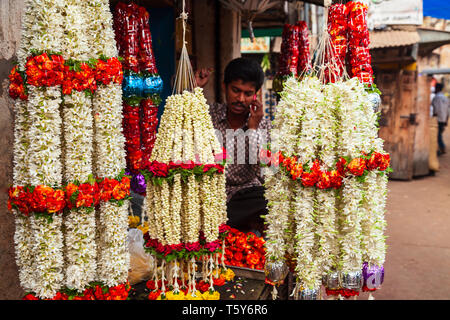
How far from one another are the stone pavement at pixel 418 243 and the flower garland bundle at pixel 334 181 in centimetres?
263

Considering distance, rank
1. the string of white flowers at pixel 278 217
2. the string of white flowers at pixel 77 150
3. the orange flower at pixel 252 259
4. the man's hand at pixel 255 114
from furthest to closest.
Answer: the man's hand at pixel 255 114
the orange flower at pixel 252 259
the string of white flowers at pixel 278 217
the string of white flowers at pixel 77 150

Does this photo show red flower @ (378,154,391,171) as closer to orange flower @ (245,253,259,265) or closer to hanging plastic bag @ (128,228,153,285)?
orange flower @ (245,253,259,265)

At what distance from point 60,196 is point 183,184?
0.78 metres

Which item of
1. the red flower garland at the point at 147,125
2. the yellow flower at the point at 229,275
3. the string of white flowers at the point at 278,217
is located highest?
the red flower garland at the point at 147,125

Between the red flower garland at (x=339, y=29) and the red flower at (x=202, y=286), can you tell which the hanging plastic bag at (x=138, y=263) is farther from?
the red flower garland at (x=339, y=29)

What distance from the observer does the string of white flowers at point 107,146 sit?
76.7 inches

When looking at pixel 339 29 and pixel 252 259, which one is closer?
pixel 339 29

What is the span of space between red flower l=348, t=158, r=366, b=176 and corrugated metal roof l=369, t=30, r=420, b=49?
7282 millimetres

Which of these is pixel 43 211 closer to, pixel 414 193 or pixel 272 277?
pixel 272 277

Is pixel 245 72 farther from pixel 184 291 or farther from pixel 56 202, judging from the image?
pixel 56 202

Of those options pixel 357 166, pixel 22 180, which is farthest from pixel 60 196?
pixel 357 166

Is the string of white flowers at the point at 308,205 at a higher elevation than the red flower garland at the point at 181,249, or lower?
higher

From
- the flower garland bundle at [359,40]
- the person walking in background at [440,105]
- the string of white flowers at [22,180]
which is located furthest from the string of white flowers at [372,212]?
the person walking in background at [440,105]

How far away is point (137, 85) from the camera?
2.71m
